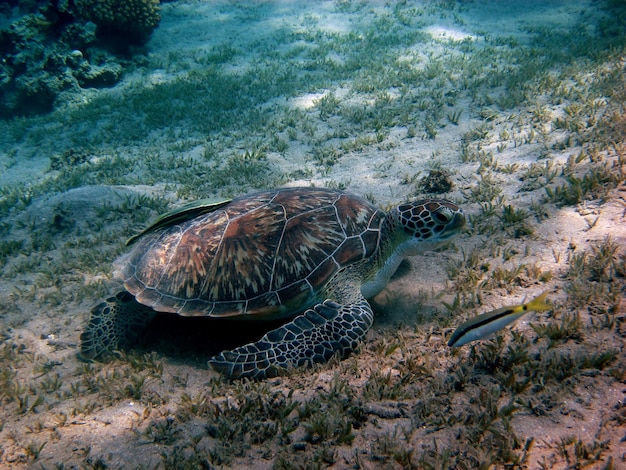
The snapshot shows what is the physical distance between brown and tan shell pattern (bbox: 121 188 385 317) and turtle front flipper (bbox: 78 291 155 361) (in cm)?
27

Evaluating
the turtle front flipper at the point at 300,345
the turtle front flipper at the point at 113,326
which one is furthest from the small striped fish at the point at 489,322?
the turtle front flipper at the point at 113,326

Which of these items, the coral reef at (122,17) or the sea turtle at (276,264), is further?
the coral reef at (122,17)

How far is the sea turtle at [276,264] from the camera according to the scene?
10.2 ft

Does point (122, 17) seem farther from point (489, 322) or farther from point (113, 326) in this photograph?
point (489, 322)

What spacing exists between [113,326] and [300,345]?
2.03 m

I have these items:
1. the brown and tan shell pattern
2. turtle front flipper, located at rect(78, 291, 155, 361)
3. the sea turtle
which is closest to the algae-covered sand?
turtle front flipper, located at rect(78, 291, 155, 361)

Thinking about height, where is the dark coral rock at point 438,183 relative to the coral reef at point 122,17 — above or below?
below

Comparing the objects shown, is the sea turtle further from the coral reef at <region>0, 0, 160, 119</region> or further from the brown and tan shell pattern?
the coral reef at <region>0, 0, 160, 119</region>

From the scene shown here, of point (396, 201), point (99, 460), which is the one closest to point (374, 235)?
point (396, 201)

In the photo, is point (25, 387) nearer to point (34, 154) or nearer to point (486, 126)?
point (486, 126)

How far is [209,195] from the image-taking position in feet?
18.7

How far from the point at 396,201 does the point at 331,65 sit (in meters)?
6.12

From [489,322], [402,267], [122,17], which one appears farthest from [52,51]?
[489,322]

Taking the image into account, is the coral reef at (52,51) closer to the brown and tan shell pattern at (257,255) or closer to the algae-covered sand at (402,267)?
the algae-covered sand at (402,267)
